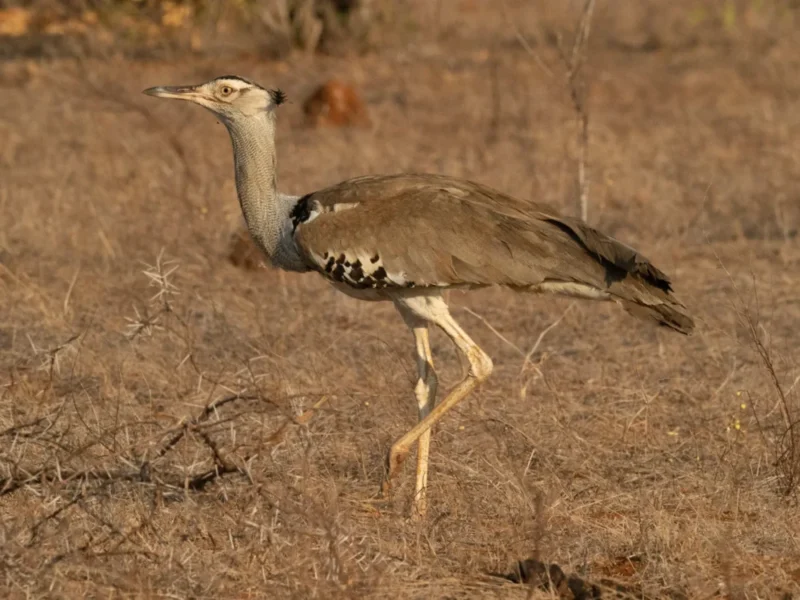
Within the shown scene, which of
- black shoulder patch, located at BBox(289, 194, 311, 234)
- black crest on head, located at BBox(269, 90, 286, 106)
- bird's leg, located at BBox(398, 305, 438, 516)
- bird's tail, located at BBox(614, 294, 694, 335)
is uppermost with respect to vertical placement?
black crest on head, located at BBox(269, 90, 286, 106)

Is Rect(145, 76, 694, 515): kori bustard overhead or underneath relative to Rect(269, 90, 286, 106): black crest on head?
underneath

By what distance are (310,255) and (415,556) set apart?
0.98 meters

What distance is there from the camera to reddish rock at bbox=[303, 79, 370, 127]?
8859mm

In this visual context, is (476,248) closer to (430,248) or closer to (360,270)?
(430,248)

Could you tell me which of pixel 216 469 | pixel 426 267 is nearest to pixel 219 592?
pixel 216 469

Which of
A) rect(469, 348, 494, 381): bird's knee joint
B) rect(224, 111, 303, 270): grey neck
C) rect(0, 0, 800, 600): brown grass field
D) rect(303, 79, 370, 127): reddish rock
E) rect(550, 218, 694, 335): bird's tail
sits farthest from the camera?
rect(303, 79, 370, 127): reddish rock

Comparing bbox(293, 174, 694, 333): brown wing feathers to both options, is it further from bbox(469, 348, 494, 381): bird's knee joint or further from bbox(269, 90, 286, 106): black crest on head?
bbox(269, 90, 286, 106): black crest on head

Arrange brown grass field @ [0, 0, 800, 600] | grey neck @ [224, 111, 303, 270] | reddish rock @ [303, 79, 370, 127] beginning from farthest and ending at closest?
reddish rock @ [303, 79, 370, 127]
grey neck @ [224, 111, 303, 270]
brown grass field @ [0, 0, 800, 600]

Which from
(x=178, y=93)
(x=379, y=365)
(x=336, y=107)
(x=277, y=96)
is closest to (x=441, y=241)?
(x=277, y=96)

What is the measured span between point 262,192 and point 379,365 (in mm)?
986

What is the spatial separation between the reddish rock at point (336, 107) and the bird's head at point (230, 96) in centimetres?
465

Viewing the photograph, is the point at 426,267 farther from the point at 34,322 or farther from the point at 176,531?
the point at 34,322

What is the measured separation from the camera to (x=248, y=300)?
5797mm

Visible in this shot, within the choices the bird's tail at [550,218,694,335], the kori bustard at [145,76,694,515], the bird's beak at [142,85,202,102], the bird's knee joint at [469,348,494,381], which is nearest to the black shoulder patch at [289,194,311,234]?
the kori bustard at [145,76,694,515]
